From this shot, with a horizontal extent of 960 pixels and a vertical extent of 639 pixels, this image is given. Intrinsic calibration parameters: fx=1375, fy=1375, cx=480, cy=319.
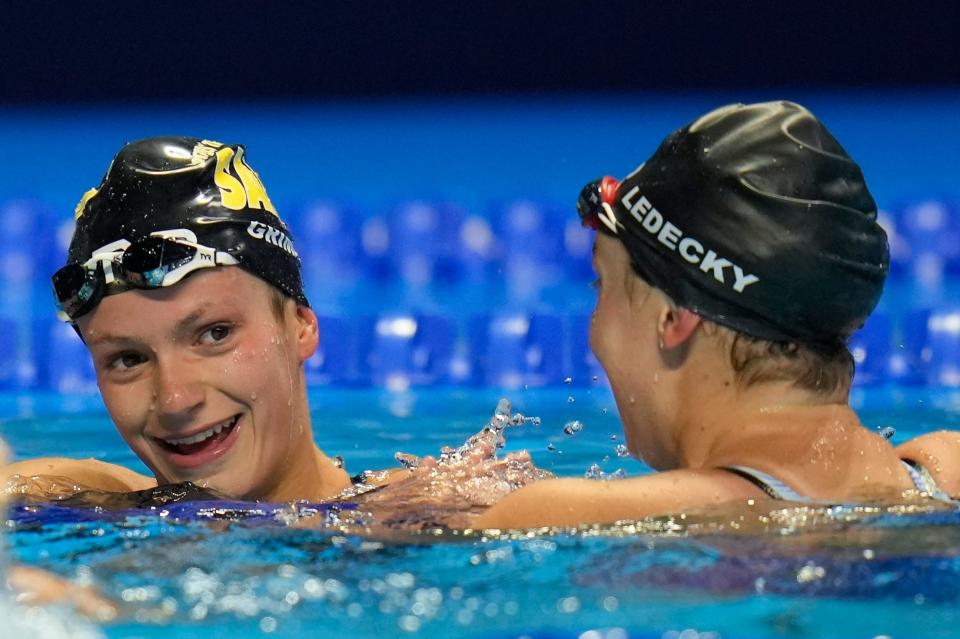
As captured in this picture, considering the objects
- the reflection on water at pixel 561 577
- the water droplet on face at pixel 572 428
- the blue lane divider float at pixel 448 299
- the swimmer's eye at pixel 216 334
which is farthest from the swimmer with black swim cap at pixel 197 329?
the blue lane divider float at pixel 448 299

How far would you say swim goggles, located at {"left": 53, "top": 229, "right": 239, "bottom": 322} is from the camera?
10.8 ft

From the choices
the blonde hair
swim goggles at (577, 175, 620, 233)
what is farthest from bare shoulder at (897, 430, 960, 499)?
swim goggles at (577, 175, 620, 233)

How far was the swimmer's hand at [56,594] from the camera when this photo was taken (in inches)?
91.6

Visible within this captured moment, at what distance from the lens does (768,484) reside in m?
2.68

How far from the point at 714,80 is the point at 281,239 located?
731cm

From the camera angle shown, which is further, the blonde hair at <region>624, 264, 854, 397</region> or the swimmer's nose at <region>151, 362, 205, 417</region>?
the swimmer's nose at <region>151, 362, 205, 417</region>

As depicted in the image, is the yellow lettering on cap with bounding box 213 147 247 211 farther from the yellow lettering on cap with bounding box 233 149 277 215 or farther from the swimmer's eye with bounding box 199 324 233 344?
the swimmer's eye with bounding box 199 324 233 344

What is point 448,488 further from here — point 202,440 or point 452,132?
point 452,132

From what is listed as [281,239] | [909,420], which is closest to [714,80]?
[909,420]

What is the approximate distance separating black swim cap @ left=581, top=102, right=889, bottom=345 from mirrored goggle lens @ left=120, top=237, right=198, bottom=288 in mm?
1156

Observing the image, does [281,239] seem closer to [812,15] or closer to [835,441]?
[835,441]

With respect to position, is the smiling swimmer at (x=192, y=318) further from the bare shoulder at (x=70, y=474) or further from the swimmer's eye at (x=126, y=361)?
the bare shoulder at (x=70, y=474)

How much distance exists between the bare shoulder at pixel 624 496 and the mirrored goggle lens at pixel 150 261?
3.61 ft

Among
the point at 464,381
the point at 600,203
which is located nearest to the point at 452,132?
the point at 464,381
